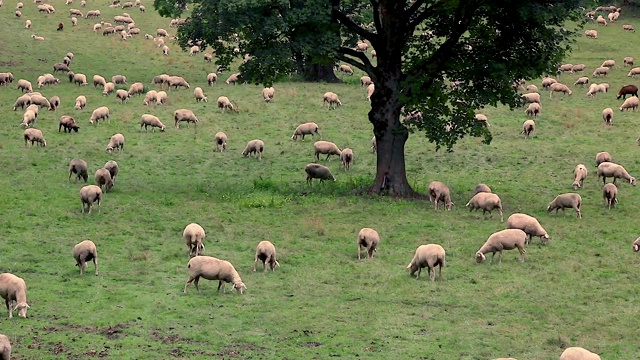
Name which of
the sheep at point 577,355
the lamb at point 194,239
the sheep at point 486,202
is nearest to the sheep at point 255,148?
the sheep at point 486,202

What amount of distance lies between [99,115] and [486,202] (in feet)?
66.2

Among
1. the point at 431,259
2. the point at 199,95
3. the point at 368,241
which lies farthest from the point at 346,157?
the point at 199,95

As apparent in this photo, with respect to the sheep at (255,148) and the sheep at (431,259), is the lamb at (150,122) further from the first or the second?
the sheep at (431,259)

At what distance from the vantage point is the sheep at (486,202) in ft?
101

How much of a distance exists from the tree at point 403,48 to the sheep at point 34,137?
28.6ft

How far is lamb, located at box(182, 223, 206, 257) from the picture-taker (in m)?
25.7

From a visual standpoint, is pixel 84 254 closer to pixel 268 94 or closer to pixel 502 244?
pixel 502 244

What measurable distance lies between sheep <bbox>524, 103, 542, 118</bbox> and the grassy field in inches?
15.2

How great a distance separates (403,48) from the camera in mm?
34312

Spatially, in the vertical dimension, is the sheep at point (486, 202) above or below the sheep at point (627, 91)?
below

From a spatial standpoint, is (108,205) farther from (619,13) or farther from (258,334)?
(619,13)

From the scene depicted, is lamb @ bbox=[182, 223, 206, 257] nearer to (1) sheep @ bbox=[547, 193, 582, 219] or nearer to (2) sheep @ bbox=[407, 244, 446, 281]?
(2) sheep @ bbox=[407, 244, 446, 281]

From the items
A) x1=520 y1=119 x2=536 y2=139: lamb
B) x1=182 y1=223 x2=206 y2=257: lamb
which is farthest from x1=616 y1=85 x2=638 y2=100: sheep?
x1=182 y1=223 x2=206 y2=257: lamb

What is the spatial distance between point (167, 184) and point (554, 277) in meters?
15.3
